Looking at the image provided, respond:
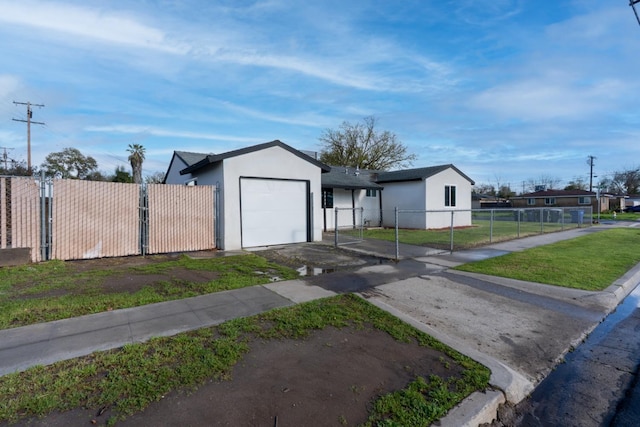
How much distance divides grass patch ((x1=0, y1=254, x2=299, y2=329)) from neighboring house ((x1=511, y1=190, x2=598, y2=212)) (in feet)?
179

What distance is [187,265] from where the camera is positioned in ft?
26.7

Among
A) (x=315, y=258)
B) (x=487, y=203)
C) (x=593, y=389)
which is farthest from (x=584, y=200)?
(x=593, y=389)

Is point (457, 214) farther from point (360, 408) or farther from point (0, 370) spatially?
point (0, 370)

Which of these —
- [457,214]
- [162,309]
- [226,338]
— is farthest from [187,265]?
[457,214]

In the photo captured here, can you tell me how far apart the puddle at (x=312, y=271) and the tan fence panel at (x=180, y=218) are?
450 cm

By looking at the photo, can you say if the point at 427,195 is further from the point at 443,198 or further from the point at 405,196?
the point at 443,198

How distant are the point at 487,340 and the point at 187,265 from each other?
271 inches

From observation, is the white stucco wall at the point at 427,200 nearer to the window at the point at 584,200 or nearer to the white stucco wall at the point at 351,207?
the white stucco wall at the point at 351,207

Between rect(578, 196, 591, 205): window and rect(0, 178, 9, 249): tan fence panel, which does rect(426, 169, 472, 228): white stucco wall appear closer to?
rect(0, 178, 9, 249): tan fence panel

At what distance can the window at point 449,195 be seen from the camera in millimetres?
20766

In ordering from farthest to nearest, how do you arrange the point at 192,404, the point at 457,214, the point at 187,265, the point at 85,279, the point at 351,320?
the point at 457,214
the point at 187,265
the point at 85,279
the point at 351,320
the point at 192,404

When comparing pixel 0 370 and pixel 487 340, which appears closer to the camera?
pixel 0 370

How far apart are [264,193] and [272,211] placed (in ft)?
2.51

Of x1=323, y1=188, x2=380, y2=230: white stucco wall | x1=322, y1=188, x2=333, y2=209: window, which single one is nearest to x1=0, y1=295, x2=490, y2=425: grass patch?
x1=323, y1=188, x2=380, y2=230: white stucco wall
